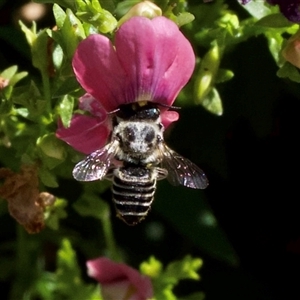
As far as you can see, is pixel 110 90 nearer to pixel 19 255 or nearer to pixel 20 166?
pixel 20 166

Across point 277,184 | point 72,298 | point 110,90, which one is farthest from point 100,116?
point 277,184

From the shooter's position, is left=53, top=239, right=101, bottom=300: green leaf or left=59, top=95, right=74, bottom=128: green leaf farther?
left=53, top=239, right=101, bottom=300: green leaf

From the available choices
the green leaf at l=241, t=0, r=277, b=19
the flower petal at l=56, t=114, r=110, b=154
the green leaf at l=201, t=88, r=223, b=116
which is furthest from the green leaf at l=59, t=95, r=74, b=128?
the green leaf at l=241, t=0, r=277, b=19

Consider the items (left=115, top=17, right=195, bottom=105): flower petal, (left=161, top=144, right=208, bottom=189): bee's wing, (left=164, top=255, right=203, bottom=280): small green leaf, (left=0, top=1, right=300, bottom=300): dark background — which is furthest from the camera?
(left=0, top=1, right=300, bottom=300): dark background

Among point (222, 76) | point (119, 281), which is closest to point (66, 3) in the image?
point (222, 76)

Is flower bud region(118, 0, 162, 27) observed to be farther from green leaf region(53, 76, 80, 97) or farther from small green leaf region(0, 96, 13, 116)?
small green leaf region(0, 96, 13, 116)

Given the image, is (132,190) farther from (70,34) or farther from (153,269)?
(153,269)
